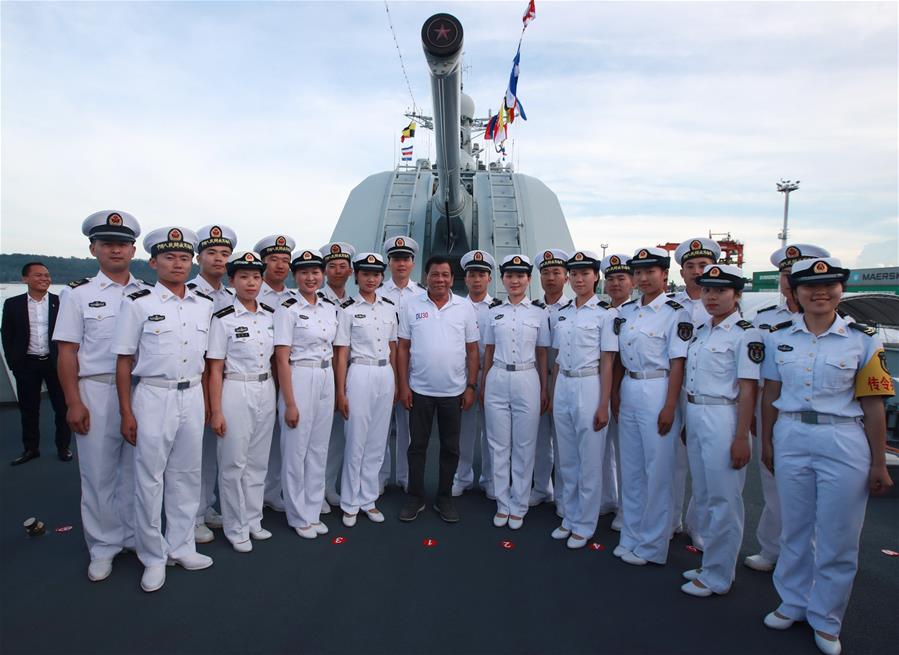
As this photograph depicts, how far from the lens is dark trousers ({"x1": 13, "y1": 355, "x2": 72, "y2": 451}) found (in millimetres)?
4547

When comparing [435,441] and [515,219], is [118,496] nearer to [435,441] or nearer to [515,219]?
[435,441]

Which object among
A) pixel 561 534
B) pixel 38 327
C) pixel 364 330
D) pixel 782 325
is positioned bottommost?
pixel 561 534

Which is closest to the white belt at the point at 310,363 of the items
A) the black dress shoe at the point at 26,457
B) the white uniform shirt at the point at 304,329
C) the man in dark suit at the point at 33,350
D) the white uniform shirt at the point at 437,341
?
the white uniform shirt at the point at 304,329

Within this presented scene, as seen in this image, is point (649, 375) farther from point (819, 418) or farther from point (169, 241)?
point (169, 241)

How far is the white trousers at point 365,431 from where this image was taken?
337cm

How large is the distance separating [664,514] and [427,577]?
1.35 m

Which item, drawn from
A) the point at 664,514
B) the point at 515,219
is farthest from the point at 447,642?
the point at 515,219

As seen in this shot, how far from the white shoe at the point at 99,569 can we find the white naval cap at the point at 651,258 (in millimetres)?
3295

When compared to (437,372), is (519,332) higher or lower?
higher

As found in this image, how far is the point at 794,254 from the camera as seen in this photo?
2855 mm

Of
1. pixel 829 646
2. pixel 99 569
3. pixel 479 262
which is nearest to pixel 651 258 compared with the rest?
pixel 479 262

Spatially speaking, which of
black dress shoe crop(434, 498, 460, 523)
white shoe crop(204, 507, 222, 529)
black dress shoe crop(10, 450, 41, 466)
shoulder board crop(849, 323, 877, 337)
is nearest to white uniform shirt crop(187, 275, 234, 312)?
white shoe crop(204, 507, 222, 529)

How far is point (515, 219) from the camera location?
8.02 meters

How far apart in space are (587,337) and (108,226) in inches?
107
